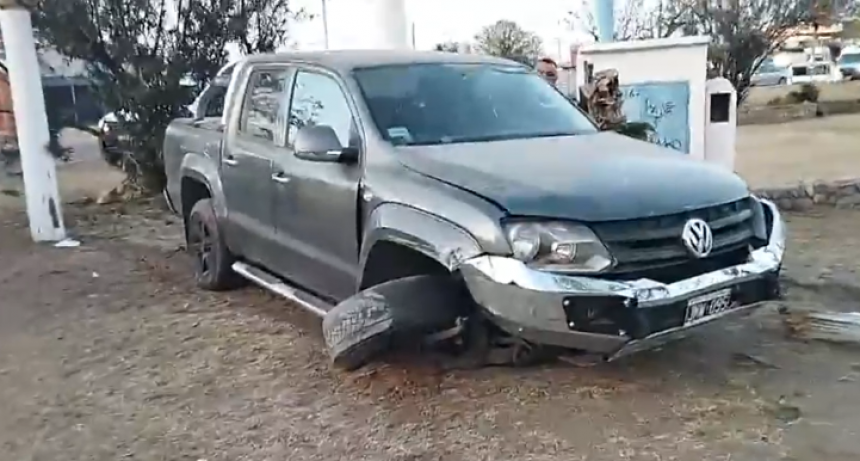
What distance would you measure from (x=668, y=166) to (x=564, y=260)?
3.32ft

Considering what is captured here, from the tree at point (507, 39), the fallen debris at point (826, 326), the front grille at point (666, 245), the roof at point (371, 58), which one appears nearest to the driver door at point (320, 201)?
the roof at point (371, 58)

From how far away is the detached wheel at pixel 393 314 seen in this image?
14.9ft

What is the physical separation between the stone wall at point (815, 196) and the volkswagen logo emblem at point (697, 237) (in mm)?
6149

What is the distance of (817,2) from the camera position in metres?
19.7

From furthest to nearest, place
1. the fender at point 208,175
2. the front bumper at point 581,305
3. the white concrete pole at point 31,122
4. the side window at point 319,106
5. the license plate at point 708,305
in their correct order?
the white concrete pole at point 31,122, the fender at point 208,175, the side window at point 319,106, the license plate at point 708,305, the front bumper at point 581,305

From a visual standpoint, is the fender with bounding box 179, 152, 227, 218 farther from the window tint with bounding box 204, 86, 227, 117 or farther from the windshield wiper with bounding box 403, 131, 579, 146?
the windshield wiper with bounding box 403, 131, 579, 146

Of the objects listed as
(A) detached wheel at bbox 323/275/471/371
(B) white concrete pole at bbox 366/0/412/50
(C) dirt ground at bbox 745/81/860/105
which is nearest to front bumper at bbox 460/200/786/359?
(A) detached wheel at bbox 323/275/471/371

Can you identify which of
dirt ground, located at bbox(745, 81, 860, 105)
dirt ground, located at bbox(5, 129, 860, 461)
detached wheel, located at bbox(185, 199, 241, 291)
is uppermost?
detached wheel, located at bbox(185, 199, 241, 291)

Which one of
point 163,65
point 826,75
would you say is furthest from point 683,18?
point 826,75

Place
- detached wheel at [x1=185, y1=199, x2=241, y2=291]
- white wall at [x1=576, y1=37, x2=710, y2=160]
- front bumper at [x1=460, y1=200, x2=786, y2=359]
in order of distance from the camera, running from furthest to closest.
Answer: white wall at [x1=576, y1=37, x2=710, y2=160]
detached wheel at [x1=185, y1=199, x2=241, y2=291]
front bumper at [x1=460, y1=200, x2=786, y2=359]

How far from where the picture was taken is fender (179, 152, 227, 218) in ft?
21.9

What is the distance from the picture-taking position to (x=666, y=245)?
4395 millimetres

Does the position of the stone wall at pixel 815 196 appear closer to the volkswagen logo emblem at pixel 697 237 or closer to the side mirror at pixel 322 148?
the volkswagen logo emblem at pixel 697 237

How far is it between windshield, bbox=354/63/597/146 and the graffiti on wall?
15.1 feet
